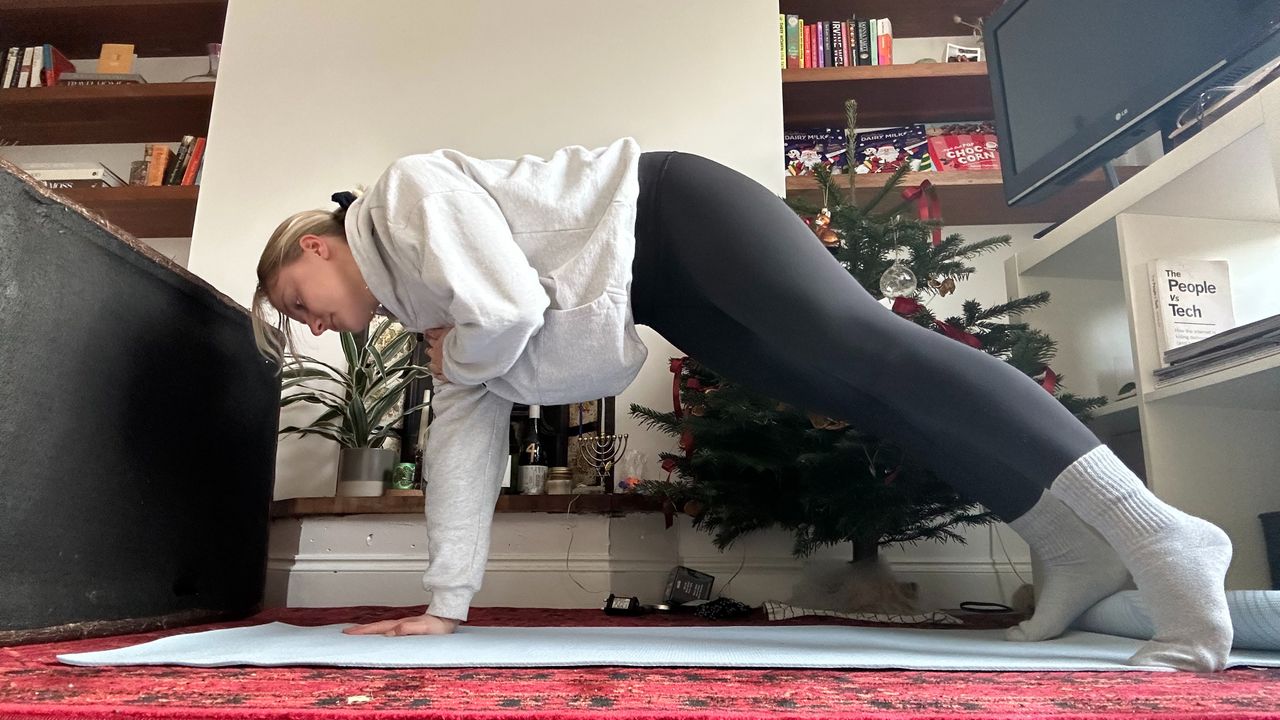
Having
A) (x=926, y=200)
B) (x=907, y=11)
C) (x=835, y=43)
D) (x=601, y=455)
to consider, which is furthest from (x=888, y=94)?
(x=601, y=455)

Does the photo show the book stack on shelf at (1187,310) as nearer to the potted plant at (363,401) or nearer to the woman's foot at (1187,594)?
the woman's foot at (1187,594)

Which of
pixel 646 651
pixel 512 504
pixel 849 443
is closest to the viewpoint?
pixel 646 651

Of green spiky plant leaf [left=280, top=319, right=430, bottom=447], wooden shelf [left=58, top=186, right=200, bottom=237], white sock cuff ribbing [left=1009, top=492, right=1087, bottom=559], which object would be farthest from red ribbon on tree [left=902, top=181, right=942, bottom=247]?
wooden shelf [left=58, top=186, right=200, bottom=237]

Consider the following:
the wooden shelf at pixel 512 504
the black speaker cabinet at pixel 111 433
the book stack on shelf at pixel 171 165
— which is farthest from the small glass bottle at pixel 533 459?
the book stack on shelf at pixel 171 165

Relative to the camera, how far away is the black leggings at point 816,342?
2.94 ft

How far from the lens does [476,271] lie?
1.04 m

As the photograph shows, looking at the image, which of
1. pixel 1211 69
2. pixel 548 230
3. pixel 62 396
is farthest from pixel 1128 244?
pixel 62 396

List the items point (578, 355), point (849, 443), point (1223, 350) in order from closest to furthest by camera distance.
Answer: point (578, 355)
point (1223, 350)
point (849, 443)

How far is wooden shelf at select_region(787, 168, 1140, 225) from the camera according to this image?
2.45m

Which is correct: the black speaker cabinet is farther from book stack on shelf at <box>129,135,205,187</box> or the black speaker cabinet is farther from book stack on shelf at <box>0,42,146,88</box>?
book stack on shelf at <box>0,42,146,88</box>

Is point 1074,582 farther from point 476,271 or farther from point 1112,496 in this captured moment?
point 476,271

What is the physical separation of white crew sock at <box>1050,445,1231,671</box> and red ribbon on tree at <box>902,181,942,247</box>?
94cm

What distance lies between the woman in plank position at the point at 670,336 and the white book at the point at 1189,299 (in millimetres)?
633

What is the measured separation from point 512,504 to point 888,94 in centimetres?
179
